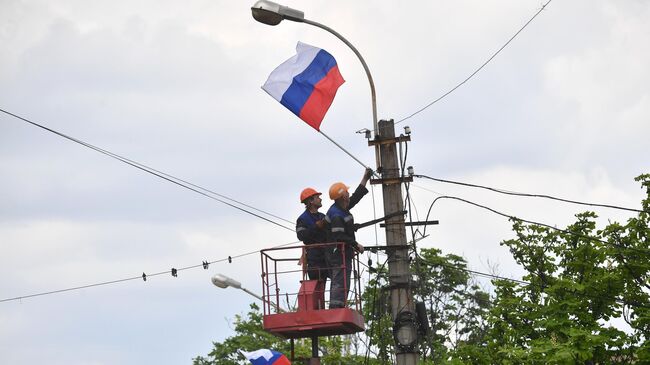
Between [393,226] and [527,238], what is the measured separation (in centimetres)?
1399

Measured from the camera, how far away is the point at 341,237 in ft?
56.8

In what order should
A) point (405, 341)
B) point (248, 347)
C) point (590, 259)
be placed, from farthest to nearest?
point (248, 347)
point (590, 259)
point (405, 341)

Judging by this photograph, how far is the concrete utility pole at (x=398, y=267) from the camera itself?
1635cm

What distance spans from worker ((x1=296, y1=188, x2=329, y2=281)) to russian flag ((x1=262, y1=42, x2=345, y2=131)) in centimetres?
115

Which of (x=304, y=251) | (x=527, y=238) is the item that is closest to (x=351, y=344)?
(x=527, y=238)

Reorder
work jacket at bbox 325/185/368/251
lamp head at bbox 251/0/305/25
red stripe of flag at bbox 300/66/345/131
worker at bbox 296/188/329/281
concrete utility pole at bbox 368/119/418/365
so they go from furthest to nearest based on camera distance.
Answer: red stripe of flag at bbox 300/66/345/131 < worker at bbox 296/188/329/281 < work jacket at bbox 325/185/368/251 < lamp head at bbox 251/0/305/25 < concrete utility pole at bbox 368/119/418/365

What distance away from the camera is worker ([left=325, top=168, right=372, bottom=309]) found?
1733 cm

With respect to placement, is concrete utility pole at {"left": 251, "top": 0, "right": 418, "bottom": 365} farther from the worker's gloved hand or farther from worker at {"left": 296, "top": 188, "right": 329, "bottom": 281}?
worker at {"left": 296, "top": 188, "right": 329, "bottom": 281}

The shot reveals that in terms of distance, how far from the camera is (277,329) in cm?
1744

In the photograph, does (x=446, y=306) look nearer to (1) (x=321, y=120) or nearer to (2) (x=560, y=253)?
(2) (x=560, y=253)

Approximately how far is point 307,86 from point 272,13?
5.06 ft

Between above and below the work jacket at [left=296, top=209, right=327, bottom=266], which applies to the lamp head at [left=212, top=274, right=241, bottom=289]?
above

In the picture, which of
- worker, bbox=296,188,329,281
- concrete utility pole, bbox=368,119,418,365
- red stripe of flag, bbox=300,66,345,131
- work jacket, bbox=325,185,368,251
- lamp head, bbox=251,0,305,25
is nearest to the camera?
concrete utility pole, bbox=368,119,418,365

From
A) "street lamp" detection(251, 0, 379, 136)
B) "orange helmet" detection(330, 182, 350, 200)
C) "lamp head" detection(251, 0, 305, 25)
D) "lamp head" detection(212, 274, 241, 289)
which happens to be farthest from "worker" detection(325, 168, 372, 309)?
"lamp head" detection(212, 274, 241, 289)
